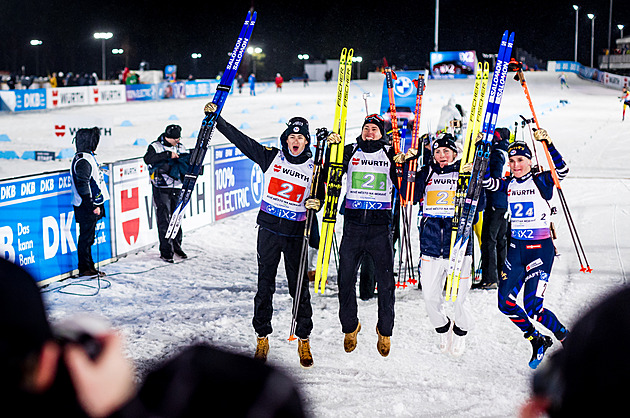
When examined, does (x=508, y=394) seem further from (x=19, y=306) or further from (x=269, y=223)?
(x=19, y=306)

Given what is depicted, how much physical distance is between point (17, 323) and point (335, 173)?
5128 millimetres

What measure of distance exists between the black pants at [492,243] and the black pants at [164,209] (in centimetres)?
405

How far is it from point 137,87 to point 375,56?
40.1m

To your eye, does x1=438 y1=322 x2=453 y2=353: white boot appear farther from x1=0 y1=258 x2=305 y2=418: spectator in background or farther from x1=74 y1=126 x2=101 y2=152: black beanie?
x1=0 y1=258 x2=305 y2=418: spectator in background

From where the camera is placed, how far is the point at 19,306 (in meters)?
1.05

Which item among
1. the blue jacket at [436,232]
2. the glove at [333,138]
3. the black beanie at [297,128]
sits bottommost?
the blue jacket at [436,232]

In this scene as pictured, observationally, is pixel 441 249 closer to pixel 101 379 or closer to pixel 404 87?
pixel 101 379

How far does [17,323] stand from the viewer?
1.04 meters

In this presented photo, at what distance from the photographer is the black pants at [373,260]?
6.04 m

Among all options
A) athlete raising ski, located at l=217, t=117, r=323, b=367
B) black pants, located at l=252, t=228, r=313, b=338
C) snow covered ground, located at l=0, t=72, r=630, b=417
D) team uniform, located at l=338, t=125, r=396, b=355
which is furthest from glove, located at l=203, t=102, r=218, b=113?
snow covered ground, located at l=0, t=72, r=630, b=417

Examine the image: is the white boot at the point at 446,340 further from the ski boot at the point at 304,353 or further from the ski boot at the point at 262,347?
the ski boot at the point at 262,347

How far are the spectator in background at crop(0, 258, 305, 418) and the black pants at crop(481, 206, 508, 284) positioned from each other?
741cm

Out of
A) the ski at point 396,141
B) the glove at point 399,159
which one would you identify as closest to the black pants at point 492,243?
the ski at point 396,141

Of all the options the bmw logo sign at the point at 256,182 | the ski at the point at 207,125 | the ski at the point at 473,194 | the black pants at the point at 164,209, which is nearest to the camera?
the ski at the point at 473,194
